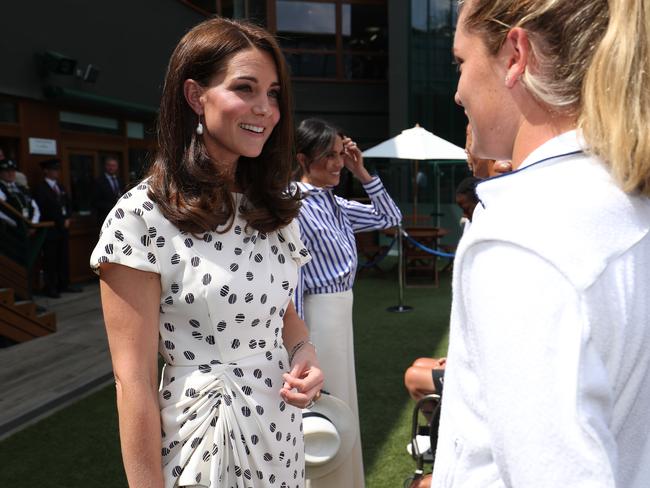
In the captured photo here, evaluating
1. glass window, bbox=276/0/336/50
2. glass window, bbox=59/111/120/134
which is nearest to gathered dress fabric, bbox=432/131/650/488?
glass window, bbox=59/111/120/134

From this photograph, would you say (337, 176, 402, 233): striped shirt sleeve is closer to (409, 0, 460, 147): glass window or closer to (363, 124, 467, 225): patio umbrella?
(363, 124, 467, 225): patio umbrella

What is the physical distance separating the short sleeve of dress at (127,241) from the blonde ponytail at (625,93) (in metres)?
1.05

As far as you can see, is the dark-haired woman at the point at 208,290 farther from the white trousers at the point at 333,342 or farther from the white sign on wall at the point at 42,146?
the white sign on wall at the point at 42,146

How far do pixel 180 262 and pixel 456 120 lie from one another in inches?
663

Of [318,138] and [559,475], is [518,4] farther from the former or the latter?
[318,138]

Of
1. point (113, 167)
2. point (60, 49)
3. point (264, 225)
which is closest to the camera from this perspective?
point (264, 225)

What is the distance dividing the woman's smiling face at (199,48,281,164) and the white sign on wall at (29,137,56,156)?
27.7 ft

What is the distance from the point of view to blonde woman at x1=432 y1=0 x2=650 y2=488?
643 mm

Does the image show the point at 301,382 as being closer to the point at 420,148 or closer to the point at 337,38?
the point at 420,148

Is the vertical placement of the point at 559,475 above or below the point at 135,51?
below

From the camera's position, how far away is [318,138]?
3.23m

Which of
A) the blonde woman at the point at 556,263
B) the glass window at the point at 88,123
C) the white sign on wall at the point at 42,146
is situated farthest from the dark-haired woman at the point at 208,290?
the glass window at the point at 88,123

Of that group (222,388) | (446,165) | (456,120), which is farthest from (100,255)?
(456,120)

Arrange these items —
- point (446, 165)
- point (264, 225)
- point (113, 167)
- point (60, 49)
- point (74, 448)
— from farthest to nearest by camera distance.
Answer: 1. point (446, 165)
2. point (113, 167)
3. point (60, 49)
4. point (74, 448)
5. point (264, 225)
